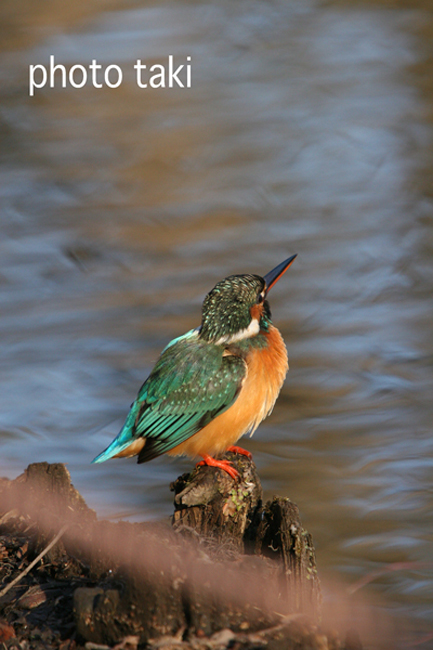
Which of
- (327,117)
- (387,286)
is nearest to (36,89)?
(327,117)

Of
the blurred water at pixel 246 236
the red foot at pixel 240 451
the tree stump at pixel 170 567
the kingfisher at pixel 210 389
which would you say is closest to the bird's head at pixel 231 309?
the kingfisher at pixel 210 389

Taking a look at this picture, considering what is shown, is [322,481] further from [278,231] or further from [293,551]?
[278,231]

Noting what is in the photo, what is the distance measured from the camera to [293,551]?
2.83 m

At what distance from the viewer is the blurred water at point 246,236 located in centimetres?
634

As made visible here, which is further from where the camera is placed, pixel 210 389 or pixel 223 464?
pixel 210 389

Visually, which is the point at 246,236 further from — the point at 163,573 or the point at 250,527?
the point at 163,573

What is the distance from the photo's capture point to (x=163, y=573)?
2.35 meters

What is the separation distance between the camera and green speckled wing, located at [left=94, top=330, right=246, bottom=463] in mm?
3893

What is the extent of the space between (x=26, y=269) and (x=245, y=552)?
668cm

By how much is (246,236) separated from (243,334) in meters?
5.17

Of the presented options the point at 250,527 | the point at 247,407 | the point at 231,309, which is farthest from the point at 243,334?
the point at 250,527

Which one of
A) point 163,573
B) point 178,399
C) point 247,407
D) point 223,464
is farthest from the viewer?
point 247,407

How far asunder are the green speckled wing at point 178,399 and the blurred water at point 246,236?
2.01 meters

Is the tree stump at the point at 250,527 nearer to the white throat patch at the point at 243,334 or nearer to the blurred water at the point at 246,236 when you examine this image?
the white throat patch at the point at 243,334
